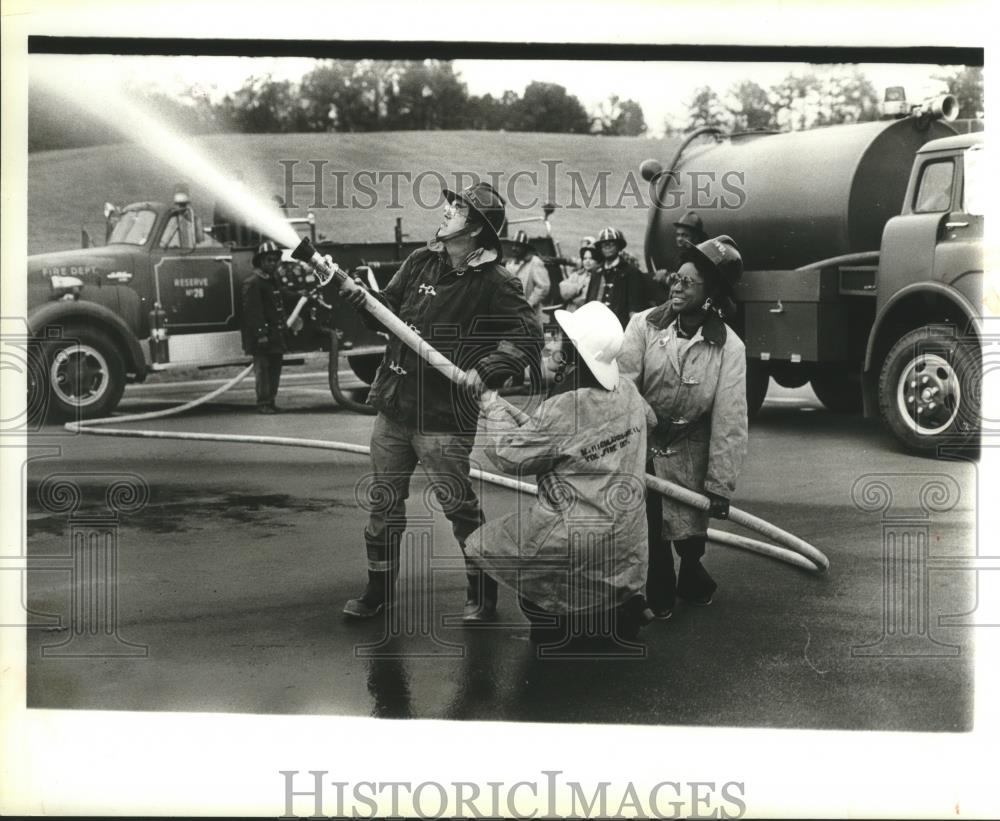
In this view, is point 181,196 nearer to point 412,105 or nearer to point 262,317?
point 262,317

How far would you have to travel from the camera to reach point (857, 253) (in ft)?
24.3

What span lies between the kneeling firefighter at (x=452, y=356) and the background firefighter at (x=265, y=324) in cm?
117

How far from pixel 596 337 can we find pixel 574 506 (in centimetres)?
72

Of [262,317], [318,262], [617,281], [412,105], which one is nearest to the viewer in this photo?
[318,262]

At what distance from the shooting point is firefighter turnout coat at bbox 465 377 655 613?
5.43 metres

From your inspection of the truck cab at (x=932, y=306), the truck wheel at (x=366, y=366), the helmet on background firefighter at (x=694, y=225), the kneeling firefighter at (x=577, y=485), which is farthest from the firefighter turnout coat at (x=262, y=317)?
the truck cab at (x=932, y=306)

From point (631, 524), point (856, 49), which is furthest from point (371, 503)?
point (856, 49)

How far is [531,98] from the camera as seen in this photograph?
6289 mm

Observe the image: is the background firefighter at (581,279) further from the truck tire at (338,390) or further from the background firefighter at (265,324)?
the background firefighter at (265,324)

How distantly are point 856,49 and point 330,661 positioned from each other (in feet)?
12.0

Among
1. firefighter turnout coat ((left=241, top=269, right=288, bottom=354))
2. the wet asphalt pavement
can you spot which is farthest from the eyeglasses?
firefighter turnout coat ((left=241, top=269, right=288, bottom=354))

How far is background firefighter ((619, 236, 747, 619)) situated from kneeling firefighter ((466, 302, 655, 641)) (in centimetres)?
33

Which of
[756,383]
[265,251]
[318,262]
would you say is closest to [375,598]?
[318,262]

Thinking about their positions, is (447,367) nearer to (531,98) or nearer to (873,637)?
(531,98)
